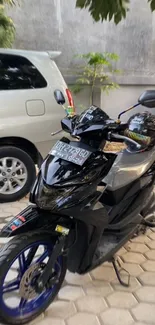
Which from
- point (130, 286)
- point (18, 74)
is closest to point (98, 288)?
point (130, 286)

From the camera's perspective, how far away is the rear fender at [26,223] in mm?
2090

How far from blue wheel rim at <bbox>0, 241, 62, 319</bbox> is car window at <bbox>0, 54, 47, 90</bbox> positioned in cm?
238

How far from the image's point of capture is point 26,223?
2121mm

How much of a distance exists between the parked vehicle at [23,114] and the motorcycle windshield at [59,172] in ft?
6.41

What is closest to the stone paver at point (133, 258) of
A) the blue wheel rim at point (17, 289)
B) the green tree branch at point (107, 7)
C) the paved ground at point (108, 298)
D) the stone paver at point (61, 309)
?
the paved ground at point (108, 298)

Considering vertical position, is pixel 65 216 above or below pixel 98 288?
above

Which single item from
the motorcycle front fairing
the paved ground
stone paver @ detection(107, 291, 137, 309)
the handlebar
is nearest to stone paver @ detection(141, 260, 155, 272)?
the paved ground

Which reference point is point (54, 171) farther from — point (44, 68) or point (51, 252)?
point (44, 68)

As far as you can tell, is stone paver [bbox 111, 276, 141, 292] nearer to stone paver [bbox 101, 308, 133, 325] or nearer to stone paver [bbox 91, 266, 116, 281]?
stone paver [bbox 91, 266, 116, 281]

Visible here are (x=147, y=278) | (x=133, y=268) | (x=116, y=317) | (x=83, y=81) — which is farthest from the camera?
(x=83, y=81)

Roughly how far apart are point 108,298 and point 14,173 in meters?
2.08

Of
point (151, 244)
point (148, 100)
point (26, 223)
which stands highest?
point (148, 100)

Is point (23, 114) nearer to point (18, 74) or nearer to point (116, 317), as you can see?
point (18, 74)

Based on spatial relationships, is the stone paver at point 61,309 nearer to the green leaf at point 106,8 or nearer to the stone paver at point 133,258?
the stone paver at point 133,258
